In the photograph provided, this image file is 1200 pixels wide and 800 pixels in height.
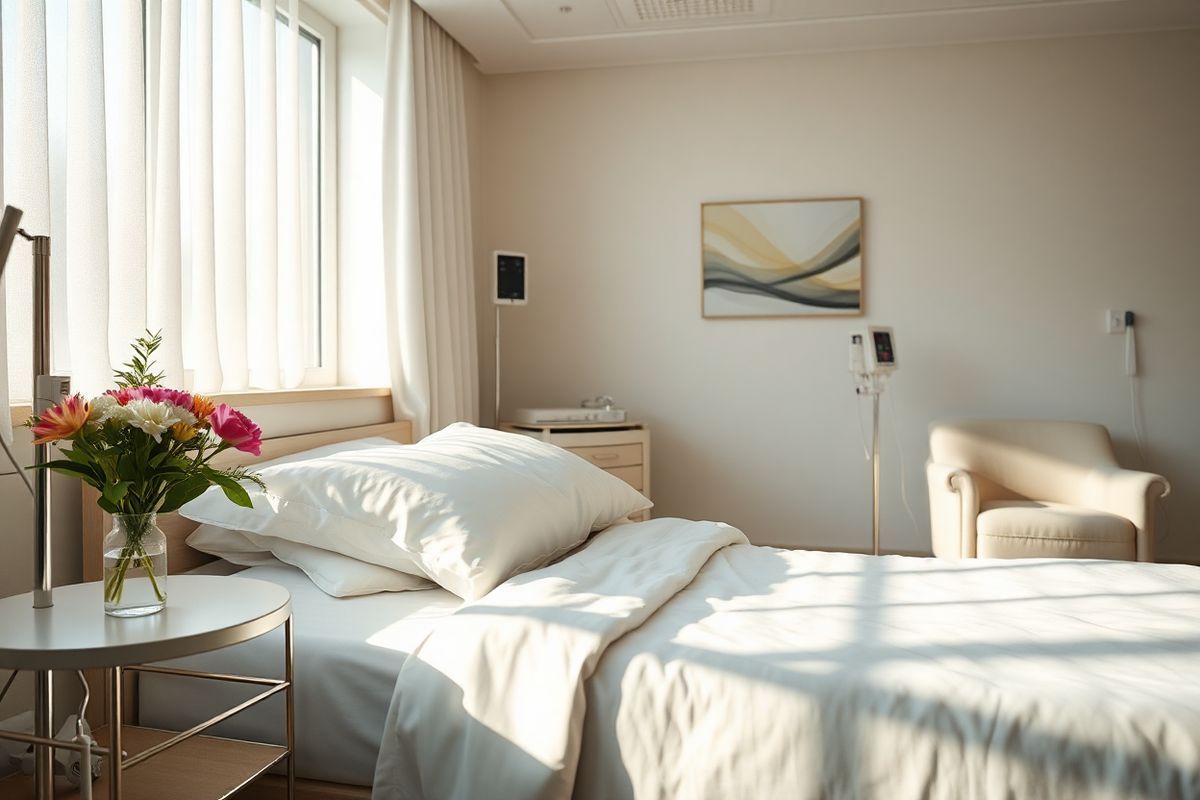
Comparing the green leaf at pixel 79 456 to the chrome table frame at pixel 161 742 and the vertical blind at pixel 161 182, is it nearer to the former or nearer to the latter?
the chrome table frame at pixel 161 742

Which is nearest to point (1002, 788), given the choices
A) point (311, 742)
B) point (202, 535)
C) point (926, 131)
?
point (311, 742)

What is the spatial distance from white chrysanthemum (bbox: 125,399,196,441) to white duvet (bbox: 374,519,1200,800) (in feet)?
1.77

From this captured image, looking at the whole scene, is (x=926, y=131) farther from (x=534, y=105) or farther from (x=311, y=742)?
(x=311, y=742)

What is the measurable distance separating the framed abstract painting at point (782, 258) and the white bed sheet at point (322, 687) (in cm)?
290

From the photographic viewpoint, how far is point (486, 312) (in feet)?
15.3

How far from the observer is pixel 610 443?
4.02m

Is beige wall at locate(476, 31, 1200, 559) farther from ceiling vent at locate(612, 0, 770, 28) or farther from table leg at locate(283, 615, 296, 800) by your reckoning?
table leg at locate(283, 615, 296, 800)

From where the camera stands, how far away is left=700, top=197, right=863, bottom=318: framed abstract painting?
431 cm

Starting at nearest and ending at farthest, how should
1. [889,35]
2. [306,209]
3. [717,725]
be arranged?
[717,725]
[306,209]
[889,35]

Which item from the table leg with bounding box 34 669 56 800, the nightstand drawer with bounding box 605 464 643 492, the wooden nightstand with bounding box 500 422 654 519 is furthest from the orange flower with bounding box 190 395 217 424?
the nightstand drawer with bounding box 605 464 643 492

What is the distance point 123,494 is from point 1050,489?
3.60m

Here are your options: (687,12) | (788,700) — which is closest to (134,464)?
(788,700)

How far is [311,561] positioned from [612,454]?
2.12 meters

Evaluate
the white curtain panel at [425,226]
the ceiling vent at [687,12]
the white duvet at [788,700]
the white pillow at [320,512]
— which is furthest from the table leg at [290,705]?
the ceiling vent at [687,12]
